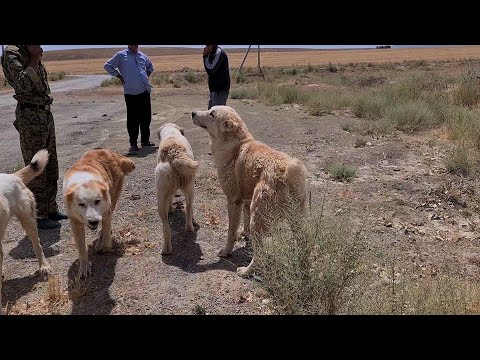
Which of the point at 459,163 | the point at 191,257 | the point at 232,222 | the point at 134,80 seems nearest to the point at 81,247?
the point at 191,257

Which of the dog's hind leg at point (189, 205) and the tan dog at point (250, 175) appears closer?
the tan dog at point (250, 175)

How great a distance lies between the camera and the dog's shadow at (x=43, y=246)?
4.97 meters

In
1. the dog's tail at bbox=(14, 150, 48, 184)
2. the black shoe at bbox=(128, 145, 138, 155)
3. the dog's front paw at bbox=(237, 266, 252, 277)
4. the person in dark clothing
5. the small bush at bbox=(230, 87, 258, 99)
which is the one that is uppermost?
the person in dark clothing

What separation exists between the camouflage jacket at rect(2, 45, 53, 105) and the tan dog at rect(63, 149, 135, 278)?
107 centimetres

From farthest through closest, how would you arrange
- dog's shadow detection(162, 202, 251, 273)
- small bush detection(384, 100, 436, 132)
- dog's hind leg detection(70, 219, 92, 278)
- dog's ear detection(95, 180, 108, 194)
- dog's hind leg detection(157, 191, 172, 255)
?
1. small bush detection(384, 100, 436, 132)
2. dog's hind leg detection(157, 191, 172, 255)
3. dog's shadow detection(162, 202, 251, 273)
4. dog's hind leg detection(70, 219, 92, 278)
5. dog's ear detection(95, 180, 108, 194)

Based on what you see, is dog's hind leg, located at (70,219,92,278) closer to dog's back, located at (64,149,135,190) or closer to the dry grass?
dog's back, located at (64,149,135,190)

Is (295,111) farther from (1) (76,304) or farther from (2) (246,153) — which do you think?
(1) (76,304)

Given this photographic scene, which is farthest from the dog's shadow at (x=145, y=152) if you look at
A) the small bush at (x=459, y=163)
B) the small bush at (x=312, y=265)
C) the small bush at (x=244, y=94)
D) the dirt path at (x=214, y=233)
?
the small bush at (x=244, y=94)

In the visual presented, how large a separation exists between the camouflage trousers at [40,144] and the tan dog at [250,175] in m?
1.96

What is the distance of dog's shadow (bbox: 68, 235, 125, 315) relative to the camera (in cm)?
391

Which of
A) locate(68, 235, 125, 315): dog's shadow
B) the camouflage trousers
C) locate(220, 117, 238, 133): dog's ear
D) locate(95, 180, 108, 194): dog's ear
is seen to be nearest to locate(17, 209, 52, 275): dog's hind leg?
locate(68, 235, 125, 315): dog's shadow

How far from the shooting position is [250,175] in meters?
4.67

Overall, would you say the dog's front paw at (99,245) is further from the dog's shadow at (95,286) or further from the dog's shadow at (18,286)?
the dog's shadow at (18,286)

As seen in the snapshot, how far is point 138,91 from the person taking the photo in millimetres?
9156
